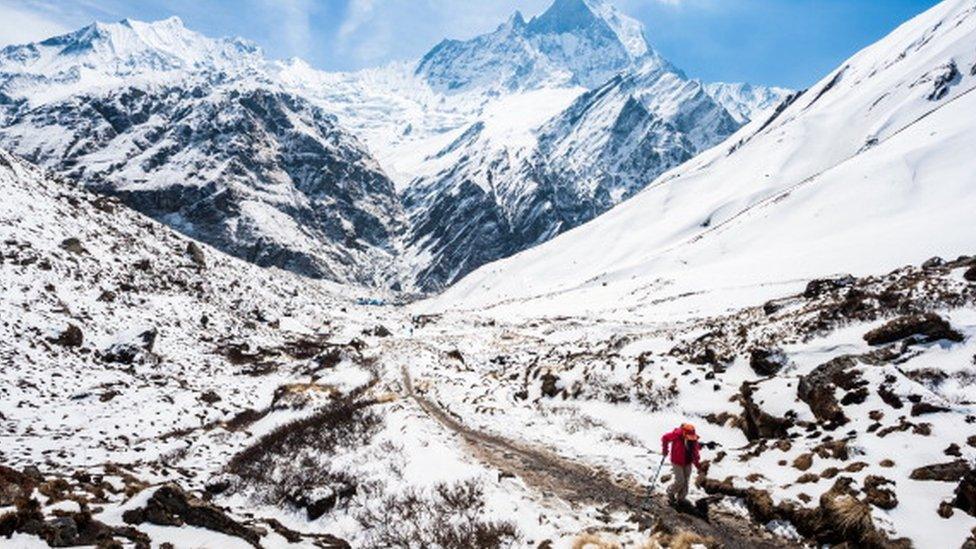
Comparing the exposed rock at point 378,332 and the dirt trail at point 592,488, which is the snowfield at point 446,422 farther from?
the exposed rock at point 378,332

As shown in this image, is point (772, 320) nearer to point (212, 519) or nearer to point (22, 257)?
point (212, 519)

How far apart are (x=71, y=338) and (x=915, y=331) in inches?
1571

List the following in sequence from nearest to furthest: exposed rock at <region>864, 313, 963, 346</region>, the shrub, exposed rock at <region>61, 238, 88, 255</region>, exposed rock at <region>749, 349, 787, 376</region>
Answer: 1. the shrub
2. exposed rock at <region>864, 313, 963, 346</region>
3. exposed rock at <region>749, 349, 787, 376</region>
4. exposed rock at <region>61, 238, 88, 255</region>

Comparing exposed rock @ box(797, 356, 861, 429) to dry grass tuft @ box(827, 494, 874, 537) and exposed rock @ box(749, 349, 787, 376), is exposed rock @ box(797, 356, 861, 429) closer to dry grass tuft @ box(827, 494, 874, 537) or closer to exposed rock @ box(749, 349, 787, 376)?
exposed rock @ box(749, 349, 787, 376)

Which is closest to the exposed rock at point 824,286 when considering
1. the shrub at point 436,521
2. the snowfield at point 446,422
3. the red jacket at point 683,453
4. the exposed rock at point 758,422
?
the snowfield at point 446,422

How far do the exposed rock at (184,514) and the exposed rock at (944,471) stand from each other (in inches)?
592

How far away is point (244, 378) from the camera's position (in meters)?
39.6

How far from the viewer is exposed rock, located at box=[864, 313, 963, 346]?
63.4ft

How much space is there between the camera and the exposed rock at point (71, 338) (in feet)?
106

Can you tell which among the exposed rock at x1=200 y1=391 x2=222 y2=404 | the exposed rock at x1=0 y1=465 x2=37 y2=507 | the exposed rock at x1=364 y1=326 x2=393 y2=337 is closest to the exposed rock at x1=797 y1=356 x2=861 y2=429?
the exposed rock at x1=0 y1=465 x2=37 y2=507

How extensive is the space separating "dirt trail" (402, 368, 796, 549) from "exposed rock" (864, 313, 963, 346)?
10492 millimetres

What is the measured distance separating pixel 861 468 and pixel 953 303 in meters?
11.4

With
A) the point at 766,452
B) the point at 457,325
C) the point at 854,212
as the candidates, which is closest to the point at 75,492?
the point at 766,452

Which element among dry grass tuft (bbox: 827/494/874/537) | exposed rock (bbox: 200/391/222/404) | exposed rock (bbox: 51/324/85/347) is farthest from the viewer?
exposed rock (bbox: 51/324/85/347)
